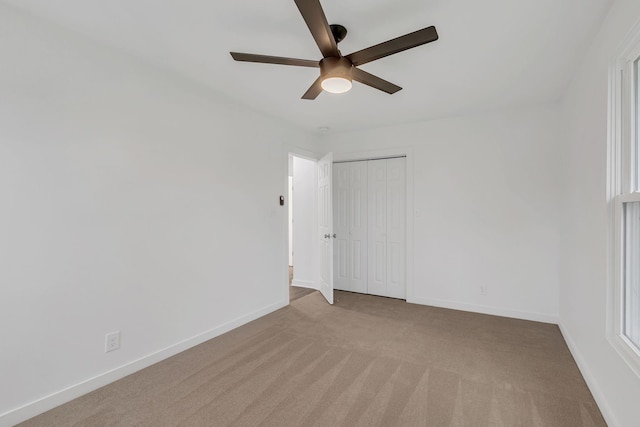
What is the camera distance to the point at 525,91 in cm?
301

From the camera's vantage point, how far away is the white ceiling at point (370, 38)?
1765mm

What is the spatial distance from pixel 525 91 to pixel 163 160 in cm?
348

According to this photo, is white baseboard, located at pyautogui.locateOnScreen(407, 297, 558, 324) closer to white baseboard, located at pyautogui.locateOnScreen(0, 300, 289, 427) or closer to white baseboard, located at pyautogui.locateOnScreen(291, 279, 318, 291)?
white baseboard, located at pyautogui.locateOnScreen(291, 279, 318, 291)

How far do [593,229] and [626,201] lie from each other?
0.56 metres

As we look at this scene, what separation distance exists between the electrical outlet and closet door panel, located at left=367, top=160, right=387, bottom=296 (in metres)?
3.18

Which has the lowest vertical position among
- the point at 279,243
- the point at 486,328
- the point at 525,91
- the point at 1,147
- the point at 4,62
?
the point at 486,328

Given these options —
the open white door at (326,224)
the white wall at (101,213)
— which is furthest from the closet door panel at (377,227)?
the white wall at (101,213)

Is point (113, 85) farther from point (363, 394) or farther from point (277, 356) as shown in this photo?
point (363, 394)

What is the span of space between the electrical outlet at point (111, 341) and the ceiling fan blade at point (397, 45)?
253cm

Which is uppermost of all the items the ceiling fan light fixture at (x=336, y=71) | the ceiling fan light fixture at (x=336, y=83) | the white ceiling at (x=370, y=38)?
the white ceiling at (x=370, y=38)

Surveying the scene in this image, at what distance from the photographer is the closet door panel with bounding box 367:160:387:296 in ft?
14.4

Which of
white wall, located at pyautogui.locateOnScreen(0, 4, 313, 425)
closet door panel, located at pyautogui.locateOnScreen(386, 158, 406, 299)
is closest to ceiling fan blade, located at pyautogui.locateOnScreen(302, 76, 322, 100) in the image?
white wall, located at pyautogui.locateOnScreen(0, 4, 313, 425)

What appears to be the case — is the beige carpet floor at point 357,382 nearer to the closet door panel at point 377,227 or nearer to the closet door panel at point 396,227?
the closet door panel at point 396,227

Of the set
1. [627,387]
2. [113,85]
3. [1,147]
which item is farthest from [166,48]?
[627,387]
